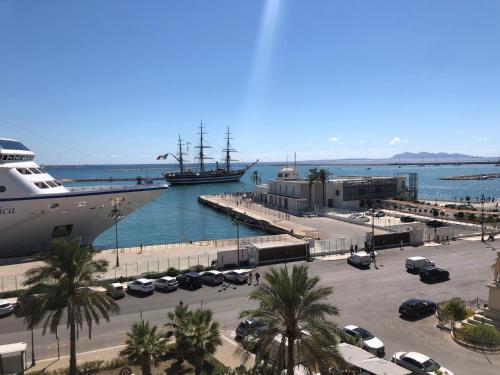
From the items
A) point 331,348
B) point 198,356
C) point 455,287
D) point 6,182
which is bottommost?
point 455,287

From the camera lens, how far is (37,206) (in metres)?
33.8

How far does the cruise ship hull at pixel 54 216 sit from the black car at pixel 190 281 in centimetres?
1400

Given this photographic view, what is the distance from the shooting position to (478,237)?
4012 centimetres

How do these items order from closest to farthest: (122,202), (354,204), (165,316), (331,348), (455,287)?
(331,348) < (165,316) < (455,287) < (122,202) < (354,204)

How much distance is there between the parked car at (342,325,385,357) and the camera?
16000mm

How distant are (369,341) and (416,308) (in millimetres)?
5201

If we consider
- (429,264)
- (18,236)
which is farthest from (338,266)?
(18,236)

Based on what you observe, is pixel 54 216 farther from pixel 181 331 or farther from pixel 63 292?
pixel 181 331

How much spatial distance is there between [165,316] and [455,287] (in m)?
17.0

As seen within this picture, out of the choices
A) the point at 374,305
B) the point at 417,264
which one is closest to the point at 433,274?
the point at 417,264

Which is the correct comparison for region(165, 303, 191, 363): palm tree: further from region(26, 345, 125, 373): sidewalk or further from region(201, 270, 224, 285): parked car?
region(201, 270, 224, 285): parked car

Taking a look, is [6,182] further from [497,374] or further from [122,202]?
[497,374]

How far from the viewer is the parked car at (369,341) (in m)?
16.0

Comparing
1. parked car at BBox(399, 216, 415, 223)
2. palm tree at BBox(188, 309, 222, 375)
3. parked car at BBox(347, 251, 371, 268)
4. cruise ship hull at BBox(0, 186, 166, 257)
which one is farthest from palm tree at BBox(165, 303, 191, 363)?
parked car at BBox(399, 216, 415, 223)
